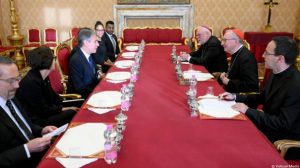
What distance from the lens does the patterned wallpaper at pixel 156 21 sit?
7824 mm

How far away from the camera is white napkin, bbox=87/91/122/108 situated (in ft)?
7.06

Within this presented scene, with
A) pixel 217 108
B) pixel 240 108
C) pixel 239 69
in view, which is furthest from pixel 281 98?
pixel 239 69

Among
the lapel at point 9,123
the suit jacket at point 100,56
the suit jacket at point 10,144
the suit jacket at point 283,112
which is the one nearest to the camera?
the suit jacket at point 10,144

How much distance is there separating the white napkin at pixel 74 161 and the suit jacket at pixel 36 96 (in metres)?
1.13

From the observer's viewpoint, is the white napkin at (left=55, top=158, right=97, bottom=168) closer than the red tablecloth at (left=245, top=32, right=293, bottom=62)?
Yes

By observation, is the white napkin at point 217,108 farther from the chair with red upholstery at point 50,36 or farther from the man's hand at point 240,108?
the chair with red upholstery at point 50,36

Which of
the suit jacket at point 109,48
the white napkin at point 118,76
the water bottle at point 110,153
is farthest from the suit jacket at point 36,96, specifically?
the suit jacket at point 109,48

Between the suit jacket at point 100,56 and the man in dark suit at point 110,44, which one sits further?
the man in dark suit at point 110,44

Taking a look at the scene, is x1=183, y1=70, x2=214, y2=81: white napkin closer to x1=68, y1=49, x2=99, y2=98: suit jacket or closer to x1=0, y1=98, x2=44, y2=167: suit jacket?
x1=68, y1=49, x2=99, y2=98: suit jacket

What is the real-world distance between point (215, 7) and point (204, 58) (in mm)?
4262

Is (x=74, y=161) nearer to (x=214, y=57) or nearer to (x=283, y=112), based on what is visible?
(x=283, y=112)

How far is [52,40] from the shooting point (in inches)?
Result: 311

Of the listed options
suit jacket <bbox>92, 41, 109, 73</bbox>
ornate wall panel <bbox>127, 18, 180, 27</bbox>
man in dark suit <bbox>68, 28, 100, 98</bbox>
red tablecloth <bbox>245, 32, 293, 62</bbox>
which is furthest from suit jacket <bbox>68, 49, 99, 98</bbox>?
red tablecloth <bbox>245, 32, 293, 62</bbox>

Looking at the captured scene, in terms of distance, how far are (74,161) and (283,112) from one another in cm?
142
